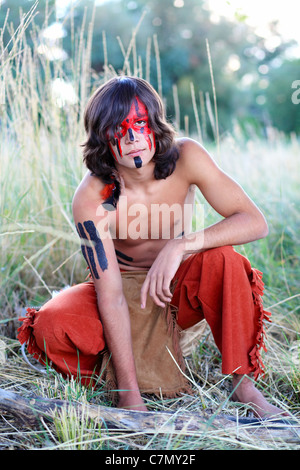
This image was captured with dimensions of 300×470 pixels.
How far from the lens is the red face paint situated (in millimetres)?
1616

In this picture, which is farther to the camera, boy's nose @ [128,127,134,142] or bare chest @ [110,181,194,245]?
bare chest @ [110,181,194,245]

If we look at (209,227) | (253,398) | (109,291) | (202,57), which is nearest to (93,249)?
(109,291)

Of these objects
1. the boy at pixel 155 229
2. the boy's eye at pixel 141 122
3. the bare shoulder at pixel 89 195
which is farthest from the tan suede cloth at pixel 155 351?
the boy's eye at pixel 141 122

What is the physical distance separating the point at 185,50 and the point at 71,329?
1280cm

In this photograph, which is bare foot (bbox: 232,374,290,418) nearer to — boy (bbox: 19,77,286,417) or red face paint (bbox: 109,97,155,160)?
boy (bbox: 19,77,286,417)

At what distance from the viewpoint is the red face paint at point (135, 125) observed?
5.30 feet

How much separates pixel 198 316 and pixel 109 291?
0.34 meters

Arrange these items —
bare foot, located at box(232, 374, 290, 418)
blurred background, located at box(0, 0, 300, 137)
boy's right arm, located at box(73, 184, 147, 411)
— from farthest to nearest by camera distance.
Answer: blurred background, located at box(0, 0, 300, 137)
boy's right arm, located at box(73, 184, 147, 411)
bare foot, located at box(232, 374, 290, 418)

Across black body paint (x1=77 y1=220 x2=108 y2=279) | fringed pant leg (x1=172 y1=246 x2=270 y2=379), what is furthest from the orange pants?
black body paint (x1=77 y1=220 x2=108 y2=279)

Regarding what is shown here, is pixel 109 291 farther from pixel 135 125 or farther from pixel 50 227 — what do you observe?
pixel 135 125

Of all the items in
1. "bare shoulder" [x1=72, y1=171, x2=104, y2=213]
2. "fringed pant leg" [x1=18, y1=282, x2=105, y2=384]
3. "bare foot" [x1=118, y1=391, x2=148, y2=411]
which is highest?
"bare shoulder" [x1=72, y1=171, x2=104, y2=213]

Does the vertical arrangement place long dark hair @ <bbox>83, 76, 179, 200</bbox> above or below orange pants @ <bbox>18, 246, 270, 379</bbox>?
above

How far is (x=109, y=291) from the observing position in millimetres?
1619

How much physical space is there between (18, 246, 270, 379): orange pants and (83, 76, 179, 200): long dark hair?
400 mm
